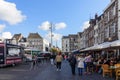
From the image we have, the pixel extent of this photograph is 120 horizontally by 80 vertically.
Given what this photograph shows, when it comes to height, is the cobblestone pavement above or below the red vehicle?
below

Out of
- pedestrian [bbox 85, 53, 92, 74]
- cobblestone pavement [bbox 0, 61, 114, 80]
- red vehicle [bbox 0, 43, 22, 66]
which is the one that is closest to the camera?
cobblestone pavement [bbox 0, 61, 114, 80]

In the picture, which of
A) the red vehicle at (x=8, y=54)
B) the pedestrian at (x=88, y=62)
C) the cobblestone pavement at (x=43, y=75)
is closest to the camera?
the cobblestone pavement at (x=43, y=75)

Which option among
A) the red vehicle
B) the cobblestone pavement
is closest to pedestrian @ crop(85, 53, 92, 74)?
the cobblestone pavement

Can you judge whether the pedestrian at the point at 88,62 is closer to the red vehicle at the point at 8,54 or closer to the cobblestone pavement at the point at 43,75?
the cobblestone pavement at the point at 43,75

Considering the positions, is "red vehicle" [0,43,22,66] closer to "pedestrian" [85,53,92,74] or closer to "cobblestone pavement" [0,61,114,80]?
"cobblestone pavement" [0,61,114,80]

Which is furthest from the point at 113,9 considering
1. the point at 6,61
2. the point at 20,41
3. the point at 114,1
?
the point at 20,41

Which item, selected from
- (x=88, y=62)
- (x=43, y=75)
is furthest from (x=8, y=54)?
(x=43, y=75)

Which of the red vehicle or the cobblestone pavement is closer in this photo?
the cobblestone pavement

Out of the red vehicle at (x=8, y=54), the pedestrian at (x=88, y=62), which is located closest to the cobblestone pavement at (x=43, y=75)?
the pedestrian at (x=88, y=62)

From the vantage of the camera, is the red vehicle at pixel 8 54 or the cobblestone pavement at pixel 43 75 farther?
the red vehicle at pixel 8 54

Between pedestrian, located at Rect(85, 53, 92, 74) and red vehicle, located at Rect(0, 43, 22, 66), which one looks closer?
pedestrian, located at Rect(85, 53, 92, 74)

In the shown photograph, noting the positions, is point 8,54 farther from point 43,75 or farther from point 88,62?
point 43,75

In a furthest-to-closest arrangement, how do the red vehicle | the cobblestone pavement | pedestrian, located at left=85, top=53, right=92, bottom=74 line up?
the red vehicle → pedestrian, located at left=85, top=53, right=92, bottom=74 → the cobblestone pavement

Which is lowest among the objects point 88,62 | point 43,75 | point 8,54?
point 43,75
